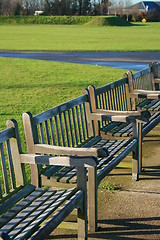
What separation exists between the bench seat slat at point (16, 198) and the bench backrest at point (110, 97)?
2287mm

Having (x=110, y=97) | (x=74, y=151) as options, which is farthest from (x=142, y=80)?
(x=74, y=151)

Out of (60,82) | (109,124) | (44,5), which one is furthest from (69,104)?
(44,5)

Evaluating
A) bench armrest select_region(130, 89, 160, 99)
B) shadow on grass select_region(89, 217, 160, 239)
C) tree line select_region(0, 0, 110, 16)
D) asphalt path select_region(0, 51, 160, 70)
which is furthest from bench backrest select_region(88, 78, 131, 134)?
tree line select_region(0, 0, 110, 16)

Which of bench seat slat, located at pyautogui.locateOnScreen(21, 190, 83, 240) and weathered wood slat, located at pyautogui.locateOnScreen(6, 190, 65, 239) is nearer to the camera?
weathered wood slat, located at pyautogui.locateOnScreen(6, 190, 65, 239)

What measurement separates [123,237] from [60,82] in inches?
446

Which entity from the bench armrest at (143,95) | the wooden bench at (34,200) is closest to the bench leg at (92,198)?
the wooden bench at (34,200)

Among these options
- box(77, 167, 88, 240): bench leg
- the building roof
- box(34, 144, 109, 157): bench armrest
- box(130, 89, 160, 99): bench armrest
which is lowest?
box(77, 167, 88, 240): bench leg

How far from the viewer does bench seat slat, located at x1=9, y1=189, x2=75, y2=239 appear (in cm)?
366

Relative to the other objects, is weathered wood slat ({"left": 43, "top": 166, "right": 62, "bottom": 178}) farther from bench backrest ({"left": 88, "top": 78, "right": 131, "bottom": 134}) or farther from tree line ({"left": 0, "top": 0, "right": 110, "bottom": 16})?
tree line ({"left": 0, "top": 0, "right": 110, "bottom": 16})

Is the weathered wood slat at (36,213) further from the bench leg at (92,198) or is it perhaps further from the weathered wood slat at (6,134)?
the weathered wood slat at (6,134)

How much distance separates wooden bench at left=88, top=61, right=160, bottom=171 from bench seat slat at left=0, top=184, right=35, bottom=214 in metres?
2.11

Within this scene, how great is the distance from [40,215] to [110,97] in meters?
3.80

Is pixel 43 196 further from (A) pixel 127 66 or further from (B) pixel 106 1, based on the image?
(B) pixel 106 1

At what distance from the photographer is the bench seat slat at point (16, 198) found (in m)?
4.22
